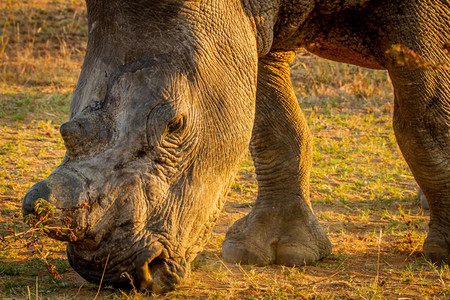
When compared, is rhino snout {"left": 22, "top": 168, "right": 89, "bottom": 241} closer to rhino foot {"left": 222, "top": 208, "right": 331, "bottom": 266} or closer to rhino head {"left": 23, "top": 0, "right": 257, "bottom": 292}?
rhino head {"left": 23, "top": 0, "right": 257, "bottom": 292}

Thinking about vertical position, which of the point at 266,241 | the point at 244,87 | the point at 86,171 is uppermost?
the point at 244,87

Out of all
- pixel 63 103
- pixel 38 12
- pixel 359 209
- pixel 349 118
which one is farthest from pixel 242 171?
pixel 38 12

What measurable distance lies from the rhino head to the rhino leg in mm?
1304

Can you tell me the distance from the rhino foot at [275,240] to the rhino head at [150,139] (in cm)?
116

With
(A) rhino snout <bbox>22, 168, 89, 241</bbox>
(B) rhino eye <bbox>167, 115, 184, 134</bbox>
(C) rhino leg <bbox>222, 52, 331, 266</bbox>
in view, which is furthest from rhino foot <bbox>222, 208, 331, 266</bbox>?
(A) rhino snout <bbox>22, 168, 89, 241</bbox>

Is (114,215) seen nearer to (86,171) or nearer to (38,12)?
(86,171)

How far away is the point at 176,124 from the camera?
3473 millimetres

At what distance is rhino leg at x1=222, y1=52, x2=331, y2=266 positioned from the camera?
502cm

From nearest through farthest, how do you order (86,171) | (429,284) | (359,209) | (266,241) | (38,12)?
(86,171) → (429,284) → (266,241) → (359,209) → (38,12)

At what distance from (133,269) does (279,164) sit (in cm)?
197

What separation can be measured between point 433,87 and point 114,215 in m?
2.10

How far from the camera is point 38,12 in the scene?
1299 cm

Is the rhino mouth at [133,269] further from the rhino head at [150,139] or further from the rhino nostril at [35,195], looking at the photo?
the rhino nostril at [35,195]

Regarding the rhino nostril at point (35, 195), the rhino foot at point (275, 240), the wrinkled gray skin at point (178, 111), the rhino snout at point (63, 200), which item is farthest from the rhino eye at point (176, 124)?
the rhino foot at point (275, 240)
